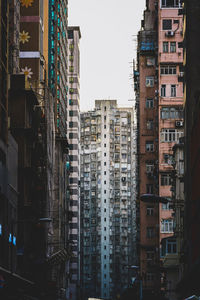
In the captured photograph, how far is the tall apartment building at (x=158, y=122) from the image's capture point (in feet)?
244

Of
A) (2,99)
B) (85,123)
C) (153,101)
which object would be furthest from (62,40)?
(85,123)

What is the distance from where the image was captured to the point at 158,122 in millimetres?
76500

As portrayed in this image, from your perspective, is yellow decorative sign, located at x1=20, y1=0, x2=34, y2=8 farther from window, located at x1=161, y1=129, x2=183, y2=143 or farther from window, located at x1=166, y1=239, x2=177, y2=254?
window, located at x1=166, y1=239, x2=177, y2=254

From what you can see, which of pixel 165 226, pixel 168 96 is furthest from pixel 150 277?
pixel 168 96

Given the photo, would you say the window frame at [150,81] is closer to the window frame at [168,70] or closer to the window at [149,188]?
the window frame at [168,70]

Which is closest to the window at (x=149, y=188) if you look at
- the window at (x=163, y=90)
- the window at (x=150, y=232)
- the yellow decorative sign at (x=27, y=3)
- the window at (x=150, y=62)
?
the window at (x=150, y=232)

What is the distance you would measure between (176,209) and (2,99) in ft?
90.7

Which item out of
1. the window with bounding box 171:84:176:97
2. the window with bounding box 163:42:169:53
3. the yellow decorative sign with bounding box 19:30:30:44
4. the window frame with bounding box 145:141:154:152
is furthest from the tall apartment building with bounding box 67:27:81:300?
the yellow decorative sign with bounding box 19:30:30:44

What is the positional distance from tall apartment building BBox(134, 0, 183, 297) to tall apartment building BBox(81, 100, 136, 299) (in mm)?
74816

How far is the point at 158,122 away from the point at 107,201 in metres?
85.1

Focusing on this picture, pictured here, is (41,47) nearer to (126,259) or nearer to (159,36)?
(159,36)

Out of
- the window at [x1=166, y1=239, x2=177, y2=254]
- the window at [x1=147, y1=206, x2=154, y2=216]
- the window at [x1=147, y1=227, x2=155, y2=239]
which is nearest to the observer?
the window at [x1=166, y1=239, x2=177, y2=254]

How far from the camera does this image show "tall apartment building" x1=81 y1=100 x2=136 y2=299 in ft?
508

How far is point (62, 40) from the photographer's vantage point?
3600 inches
